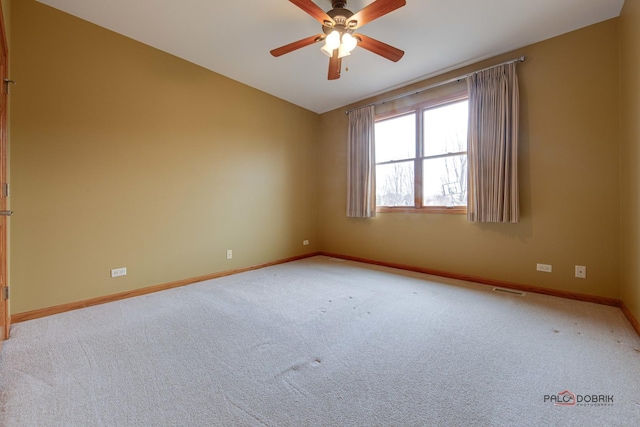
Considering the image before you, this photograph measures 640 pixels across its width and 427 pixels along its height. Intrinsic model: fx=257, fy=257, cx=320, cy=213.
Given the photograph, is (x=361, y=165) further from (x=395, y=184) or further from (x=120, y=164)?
(x=120, y=164)

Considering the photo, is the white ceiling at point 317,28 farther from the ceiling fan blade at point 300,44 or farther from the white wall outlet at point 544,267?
the white wall outlet at point 544,267

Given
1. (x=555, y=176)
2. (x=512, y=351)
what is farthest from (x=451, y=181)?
(x=512, y=351)

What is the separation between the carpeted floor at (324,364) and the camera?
120cm

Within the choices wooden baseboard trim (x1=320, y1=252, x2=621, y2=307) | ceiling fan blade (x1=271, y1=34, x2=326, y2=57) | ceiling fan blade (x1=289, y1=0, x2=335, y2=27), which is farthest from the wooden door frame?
wooden baseboard trim (x1=320, y1=252, x2=621, y2=307)

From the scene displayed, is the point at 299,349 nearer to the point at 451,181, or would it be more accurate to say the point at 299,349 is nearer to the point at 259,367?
the point at 259,367

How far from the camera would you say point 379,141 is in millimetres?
A: 4305

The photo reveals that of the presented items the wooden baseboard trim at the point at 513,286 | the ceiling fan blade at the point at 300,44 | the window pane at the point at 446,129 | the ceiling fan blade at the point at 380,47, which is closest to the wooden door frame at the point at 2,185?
the ceiling fan blade at the point at 300,44

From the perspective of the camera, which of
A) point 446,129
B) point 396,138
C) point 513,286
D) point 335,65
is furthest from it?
point 396,138

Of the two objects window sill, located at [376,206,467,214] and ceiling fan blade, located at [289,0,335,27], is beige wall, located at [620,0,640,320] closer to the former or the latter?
window sill, located at [376,206,467,214]

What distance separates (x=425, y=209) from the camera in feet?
12.2

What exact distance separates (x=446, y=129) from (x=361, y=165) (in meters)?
1.36

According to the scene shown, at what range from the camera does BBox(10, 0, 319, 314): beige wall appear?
7.41 ft

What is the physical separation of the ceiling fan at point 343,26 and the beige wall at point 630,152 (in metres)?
1.85

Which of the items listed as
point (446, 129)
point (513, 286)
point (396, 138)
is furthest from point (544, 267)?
point (396, 138)
